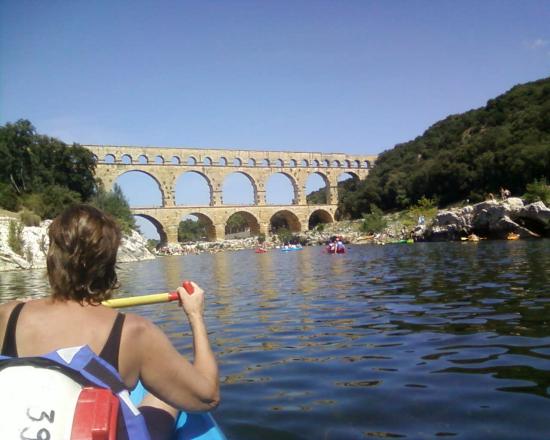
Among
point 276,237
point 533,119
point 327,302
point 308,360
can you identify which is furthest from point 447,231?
point 276,237

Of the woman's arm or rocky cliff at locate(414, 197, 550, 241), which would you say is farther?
rocky cliff at locate(414, 197, 550, 241)

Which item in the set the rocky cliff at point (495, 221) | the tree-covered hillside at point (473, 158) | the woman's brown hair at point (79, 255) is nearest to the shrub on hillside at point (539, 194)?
the rocky cliff at point (495, 221)

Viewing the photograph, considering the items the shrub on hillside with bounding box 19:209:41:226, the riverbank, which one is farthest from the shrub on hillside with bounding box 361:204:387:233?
the shrub on hillside with bounding box 19:209:41:226

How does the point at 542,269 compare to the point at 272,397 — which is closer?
the point at 272,397

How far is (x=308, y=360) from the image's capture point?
157 inches

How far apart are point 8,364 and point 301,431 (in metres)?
1.67

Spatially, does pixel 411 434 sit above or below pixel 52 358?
below

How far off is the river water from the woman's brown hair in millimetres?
1317

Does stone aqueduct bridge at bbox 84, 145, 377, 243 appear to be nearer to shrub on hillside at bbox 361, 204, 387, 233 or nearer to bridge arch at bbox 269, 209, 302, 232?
bridge arch at bbox 269, 209, 302, 232

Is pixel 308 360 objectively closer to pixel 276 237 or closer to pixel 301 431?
pixel 301 431

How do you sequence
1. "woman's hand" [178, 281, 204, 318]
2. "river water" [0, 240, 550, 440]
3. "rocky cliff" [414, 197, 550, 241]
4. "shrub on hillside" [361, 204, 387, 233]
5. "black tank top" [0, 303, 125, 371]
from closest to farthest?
"black tank top" [0, 303, 125, 371]
"woman's hand" [178, 281, 204, 318]
"river water" [0, 240, 550, 440]
"rocky cliff" [414, 197, 550, 241]
"shrub on hillside" [361, 204, 387, 233]

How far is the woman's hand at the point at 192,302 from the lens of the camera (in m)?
2.13

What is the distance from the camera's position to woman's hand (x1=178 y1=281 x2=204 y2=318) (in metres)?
2.13

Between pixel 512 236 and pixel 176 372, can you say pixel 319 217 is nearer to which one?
Result: pixel 512 236
